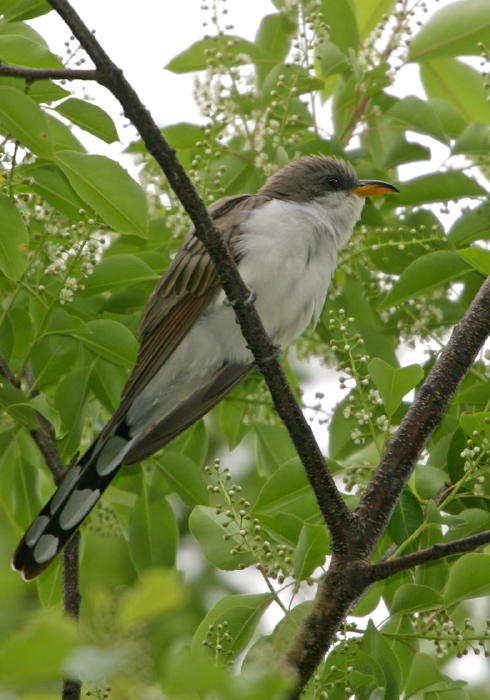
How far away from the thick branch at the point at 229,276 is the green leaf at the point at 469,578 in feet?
1.13

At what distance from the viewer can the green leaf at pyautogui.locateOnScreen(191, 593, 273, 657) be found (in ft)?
8.30

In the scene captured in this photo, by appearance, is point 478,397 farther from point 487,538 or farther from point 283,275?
point 283,275

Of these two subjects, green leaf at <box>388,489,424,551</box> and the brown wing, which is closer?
green leaf at <box>388,489,424,551</box>

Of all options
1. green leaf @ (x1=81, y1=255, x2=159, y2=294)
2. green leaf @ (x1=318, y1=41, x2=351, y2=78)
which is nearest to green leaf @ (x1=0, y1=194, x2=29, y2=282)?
green leaf @ (x1=81, y1=255, x2=159, y2=294)

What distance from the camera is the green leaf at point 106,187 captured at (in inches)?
99.1

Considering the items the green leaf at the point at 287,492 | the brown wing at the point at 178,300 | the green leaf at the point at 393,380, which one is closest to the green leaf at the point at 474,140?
the brown wing at the point at 178,300

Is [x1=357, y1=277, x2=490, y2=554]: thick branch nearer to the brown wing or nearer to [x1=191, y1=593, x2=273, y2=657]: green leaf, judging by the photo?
[x1=191, y1=593, x2=273, y2=657]: green leaf

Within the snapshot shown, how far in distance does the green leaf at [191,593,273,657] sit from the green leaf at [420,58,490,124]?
2.53 metres

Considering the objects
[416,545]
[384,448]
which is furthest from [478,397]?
[416,545]

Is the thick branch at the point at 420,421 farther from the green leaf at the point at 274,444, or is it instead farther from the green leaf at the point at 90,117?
the green leaf at the point at 90,117

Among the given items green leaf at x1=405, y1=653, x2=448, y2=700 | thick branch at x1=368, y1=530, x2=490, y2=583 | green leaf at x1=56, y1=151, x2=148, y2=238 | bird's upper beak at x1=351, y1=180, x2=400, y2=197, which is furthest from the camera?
bird's upper beak at x1=351, y1=180, x2=400, y2=197

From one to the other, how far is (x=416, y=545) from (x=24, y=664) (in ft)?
6.45

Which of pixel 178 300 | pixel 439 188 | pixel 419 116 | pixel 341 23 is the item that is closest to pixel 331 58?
pixel 341 23

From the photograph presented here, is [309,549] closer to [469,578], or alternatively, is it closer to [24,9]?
[469,578]
